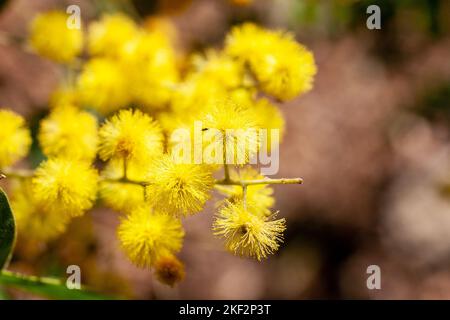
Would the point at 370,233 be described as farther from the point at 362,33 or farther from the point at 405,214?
the point at 362,33

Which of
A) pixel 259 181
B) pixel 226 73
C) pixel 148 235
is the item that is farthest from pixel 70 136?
pixel 259 181

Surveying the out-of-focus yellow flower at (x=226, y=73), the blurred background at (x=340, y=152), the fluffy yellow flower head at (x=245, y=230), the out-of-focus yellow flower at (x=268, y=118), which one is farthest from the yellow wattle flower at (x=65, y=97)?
the fluffy yellow flower head at (x=245, y=230)

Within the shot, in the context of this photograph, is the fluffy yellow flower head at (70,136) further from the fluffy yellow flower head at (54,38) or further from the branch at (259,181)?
the branch at (259,181)

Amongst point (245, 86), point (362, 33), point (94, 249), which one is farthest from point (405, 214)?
point (94, 249)

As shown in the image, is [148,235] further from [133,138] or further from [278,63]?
[278,63]

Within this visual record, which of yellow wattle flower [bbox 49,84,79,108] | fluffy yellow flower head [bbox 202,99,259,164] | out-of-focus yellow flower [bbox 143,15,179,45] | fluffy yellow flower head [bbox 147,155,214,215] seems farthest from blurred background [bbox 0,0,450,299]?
fluffy yellow flower head [bbox 202,99,259,164]

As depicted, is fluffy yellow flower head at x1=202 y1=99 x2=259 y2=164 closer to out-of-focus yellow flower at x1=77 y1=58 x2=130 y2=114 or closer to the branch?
the branch

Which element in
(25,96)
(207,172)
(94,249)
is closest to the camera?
(207,172)
